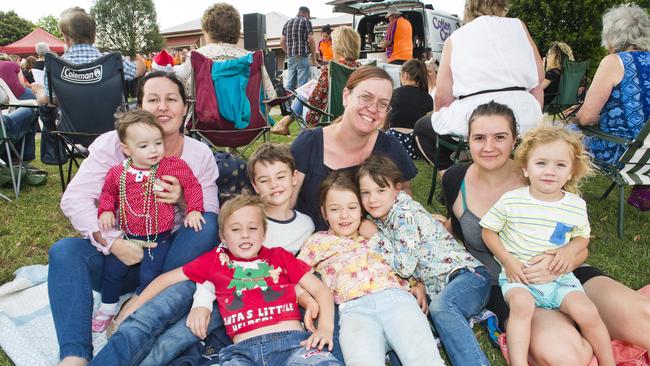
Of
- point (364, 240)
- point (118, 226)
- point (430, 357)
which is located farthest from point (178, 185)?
point (430, 357)

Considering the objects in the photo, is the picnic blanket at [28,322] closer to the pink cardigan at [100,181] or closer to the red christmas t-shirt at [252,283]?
the pink cardigan at [100,181]

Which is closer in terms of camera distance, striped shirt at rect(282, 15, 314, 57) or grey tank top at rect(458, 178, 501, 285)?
grey tank top at rect(458, 178, 501, 285)

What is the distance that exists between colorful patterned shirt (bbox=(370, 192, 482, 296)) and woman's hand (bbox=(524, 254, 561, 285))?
→ 27 centimetres

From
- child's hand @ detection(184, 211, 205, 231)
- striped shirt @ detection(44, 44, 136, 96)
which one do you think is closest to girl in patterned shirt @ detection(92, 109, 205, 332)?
child's hand @ detection(184, 211, 205, 231)

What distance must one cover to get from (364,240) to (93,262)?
1.31 m

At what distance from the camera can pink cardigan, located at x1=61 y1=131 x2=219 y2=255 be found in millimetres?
2141

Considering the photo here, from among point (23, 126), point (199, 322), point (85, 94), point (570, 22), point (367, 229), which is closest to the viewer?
point (199, 322)

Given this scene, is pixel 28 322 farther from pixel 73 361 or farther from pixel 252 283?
pixel 252 283

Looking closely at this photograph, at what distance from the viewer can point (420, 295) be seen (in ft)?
7.33

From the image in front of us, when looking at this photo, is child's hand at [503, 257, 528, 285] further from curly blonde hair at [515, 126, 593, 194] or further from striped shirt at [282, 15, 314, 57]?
striped shirt at [282, 15, 314, 57]

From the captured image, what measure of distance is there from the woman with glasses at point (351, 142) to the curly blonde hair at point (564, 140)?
0.67 m

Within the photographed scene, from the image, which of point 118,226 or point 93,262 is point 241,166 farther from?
point 93,262

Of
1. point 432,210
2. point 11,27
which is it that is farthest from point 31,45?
point 432,210

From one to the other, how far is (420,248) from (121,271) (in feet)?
4.88
